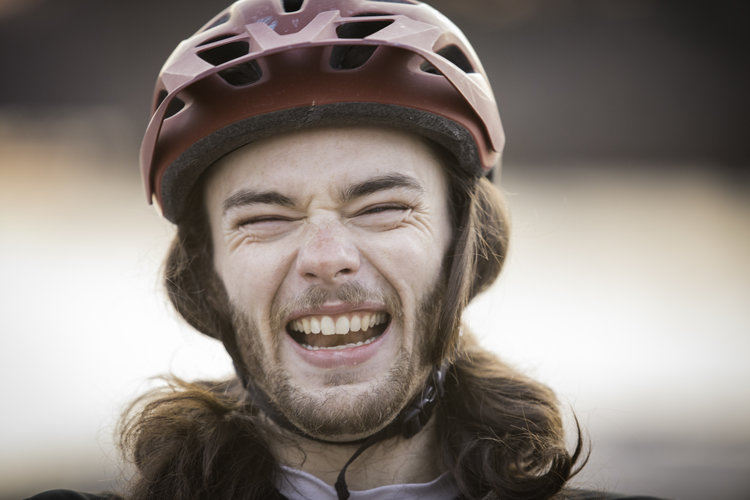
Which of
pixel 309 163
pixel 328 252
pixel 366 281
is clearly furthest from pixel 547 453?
pixel 309 163

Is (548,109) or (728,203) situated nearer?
(548,109)

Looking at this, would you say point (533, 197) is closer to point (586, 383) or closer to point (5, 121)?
point (586, 383)

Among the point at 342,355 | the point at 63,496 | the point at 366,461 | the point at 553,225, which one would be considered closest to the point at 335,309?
the point at 342,355

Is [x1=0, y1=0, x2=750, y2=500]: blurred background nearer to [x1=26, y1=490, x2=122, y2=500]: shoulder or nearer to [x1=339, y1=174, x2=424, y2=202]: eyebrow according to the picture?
[x1=26, y1=490, x2=122, y2=500]: shoulder

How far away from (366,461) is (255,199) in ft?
3.19

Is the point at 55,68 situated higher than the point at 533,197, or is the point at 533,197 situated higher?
the point at 55,68

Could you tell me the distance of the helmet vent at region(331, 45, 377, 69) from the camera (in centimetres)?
246

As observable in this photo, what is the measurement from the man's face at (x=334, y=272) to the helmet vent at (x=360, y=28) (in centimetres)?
34

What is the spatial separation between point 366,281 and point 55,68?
4.78 meters

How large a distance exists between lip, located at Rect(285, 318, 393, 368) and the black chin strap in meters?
0.24

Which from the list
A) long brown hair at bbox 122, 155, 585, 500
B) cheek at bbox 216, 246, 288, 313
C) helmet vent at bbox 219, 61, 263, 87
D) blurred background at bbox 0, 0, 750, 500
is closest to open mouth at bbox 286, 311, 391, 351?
cheek at bbox 216, 246, 288, 313

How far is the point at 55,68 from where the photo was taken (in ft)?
19.6

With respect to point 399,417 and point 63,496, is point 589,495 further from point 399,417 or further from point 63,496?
point 63,496

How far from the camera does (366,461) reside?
2.45 metres
